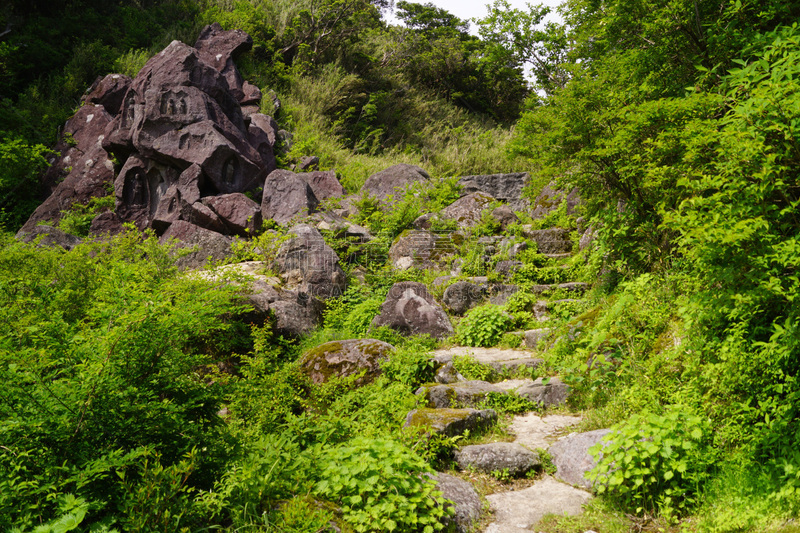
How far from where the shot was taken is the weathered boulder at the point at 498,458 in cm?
379

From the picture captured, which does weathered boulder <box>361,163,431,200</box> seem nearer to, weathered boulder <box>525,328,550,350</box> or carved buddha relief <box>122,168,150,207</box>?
carved buddha relief <box>122,168,150,207</box>

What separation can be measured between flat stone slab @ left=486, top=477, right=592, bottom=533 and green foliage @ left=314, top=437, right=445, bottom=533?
56cm

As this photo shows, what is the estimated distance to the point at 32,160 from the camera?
1262 cm

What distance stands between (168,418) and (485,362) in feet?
15.0

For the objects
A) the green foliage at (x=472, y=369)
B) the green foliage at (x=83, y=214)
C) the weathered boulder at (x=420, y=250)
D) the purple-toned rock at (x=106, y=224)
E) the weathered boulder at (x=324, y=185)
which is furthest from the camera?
the weathered boulder at (x=324, y=185)

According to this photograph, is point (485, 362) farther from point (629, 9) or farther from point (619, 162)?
point (629, 9)

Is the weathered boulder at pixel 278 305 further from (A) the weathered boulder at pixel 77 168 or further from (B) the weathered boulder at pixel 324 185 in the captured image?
(A) the weathered boulder at pixel 77 168

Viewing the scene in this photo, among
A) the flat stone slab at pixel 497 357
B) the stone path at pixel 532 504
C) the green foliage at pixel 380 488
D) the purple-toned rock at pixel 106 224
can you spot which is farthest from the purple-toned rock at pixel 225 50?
the stone path at pixel 532 504

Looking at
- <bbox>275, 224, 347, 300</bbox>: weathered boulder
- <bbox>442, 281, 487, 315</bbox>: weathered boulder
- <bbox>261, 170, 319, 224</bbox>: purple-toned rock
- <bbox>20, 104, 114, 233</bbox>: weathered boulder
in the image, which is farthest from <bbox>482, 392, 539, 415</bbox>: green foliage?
<bbox>20, 104, 114, 233</bbox>: weathered boulder

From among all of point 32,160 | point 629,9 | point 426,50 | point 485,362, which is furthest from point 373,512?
point 426,50

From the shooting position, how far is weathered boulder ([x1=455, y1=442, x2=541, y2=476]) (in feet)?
12.5

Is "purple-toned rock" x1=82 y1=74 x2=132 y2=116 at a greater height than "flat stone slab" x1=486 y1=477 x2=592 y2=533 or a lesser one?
greater

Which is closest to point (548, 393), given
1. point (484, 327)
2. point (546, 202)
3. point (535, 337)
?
point (535, 337)

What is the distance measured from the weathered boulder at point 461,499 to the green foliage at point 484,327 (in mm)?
4002
